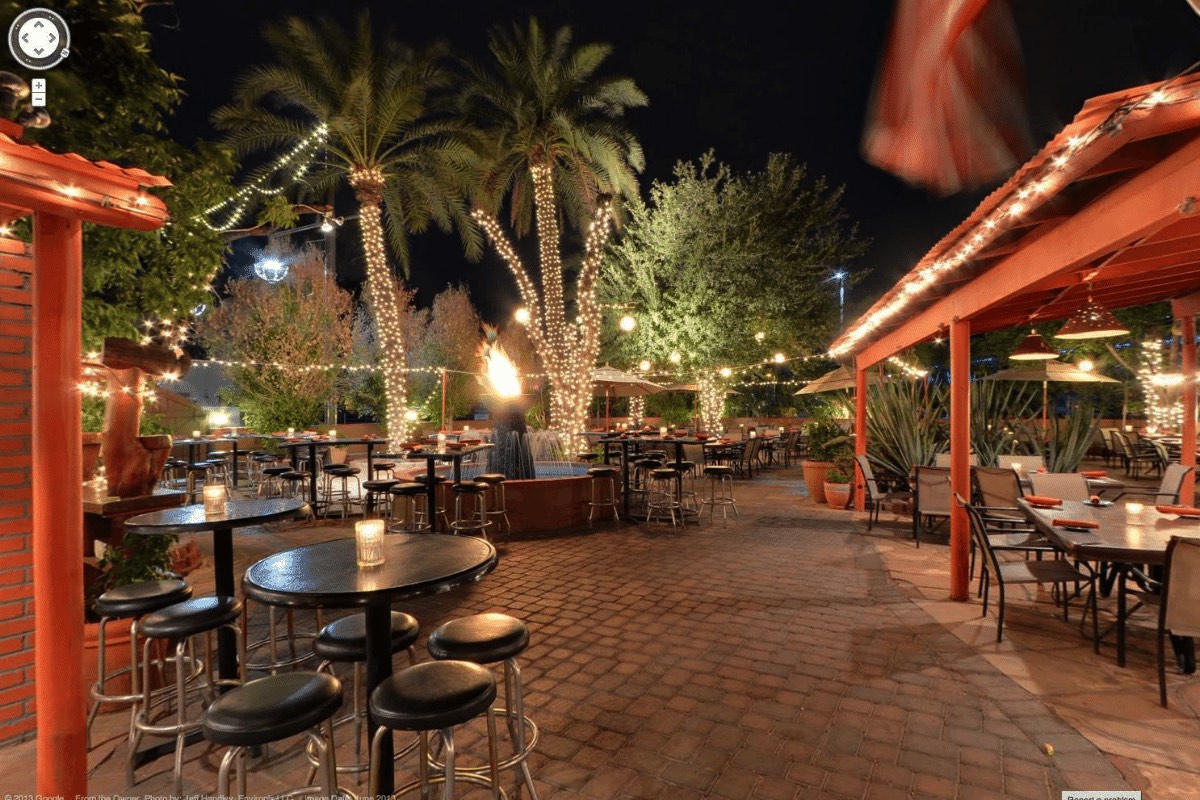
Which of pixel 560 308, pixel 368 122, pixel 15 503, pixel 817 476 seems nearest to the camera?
pixel 15 503

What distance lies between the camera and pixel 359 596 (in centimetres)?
176

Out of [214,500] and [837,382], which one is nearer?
[214,500]

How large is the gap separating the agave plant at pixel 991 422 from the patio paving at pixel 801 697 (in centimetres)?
347

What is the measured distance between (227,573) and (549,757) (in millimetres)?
1895

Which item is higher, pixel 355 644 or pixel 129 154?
pixel 129 154

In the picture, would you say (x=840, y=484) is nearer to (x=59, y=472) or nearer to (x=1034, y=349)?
(x=1034, y=349)

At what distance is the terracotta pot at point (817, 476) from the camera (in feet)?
30.8

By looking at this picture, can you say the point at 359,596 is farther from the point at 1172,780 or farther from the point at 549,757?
the point at 1172,780

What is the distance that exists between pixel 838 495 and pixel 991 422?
2429 millimetres

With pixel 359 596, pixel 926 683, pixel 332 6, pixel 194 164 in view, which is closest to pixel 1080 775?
pixel 926 683

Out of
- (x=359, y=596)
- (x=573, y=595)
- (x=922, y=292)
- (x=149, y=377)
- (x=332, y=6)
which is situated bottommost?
(x=573, y=595)

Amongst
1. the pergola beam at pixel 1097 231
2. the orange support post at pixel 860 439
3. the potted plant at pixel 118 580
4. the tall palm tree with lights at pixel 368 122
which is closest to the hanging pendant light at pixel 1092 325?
the pergola beam at pixel 1097 231

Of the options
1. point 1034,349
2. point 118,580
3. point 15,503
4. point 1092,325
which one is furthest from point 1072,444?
point 15,503

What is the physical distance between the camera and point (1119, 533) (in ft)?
11.8
